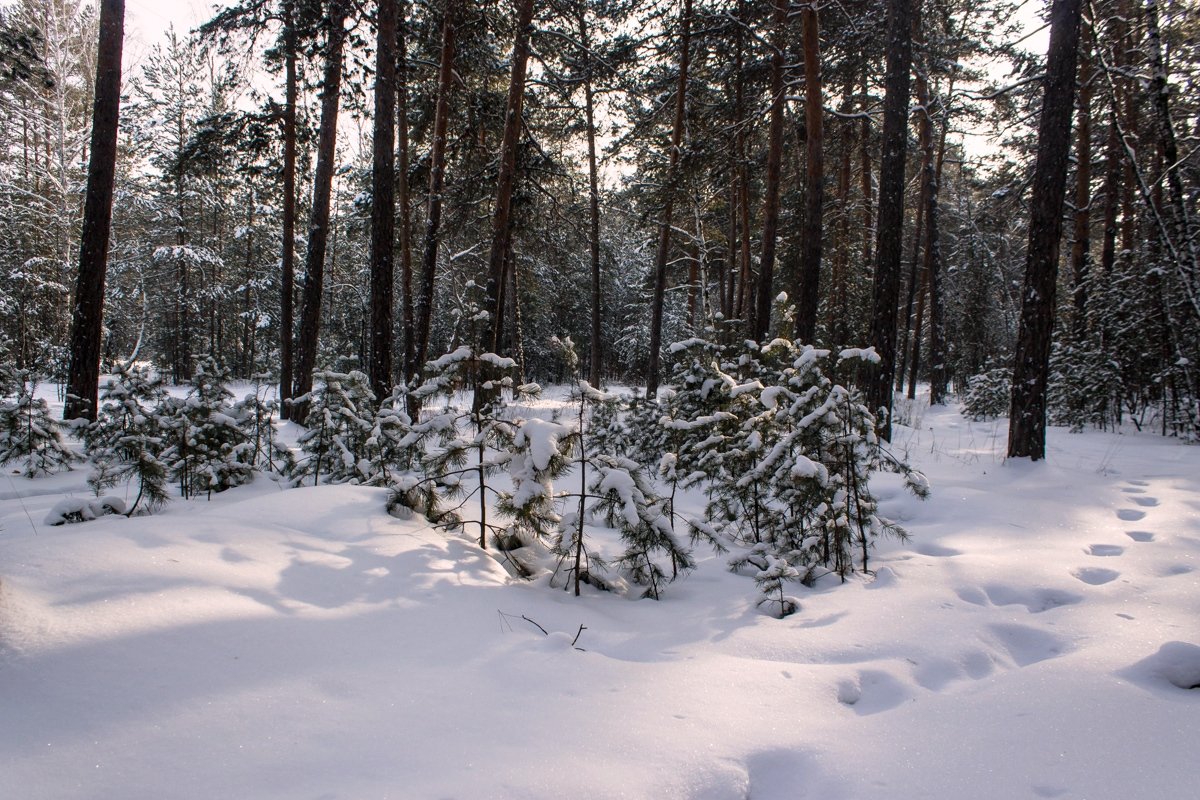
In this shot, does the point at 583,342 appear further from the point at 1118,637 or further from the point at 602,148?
the point at 1118,637

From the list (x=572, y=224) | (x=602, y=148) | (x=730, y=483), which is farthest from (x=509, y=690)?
(x=602, y=148)

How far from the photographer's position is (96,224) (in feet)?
25.7

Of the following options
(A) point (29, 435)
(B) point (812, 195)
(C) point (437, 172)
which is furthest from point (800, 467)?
(C) point (437, 172)

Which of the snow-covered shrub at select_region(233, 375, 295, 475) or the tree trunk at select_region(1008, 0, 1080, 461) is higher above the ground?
the tree trunk at select_region(1008, 0, 1080, 461)

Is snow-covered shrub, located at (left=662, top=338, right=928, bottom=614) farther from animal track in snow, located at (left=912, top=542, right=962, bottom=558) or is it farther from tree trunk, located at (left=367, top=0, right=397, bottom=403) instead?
tree trunk, located at (left=367, top=0, right=397, bottom=403)

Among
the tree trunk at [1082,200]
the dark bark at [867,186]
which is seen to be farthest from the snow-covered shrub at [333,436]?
→ the dark bark at [867,186]

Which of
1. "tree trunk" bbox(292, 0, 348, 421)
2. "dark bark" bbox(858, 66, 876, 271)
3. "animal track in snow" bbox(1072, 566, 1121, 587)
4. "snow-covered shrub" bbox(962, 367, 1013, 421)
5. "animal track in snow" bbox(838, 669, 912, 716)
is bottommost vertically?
"animal track in snow" bbox(838, 669, 912, 716)

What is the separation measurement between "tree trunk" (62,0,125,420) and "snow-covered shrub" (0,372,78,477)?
458mm

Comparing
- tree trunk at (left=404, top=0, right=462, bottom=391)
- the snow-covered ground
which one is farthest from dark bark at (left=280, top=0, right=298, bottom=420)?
the snow-covered ground

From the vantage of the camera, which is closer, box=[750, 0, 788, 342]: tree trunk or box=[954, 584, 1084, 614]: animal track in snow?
box=[954, 584, 1084, 614]: animal track in snow

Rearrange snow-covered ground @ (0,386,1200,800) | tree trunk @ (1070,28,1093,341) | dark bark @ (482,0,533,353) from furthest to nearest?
1. tree trunk @ (1070,28,1093,341)
2. dark bark @ (482,0,533,353)
3. snow-covered ground @ (0,386,1200,800)

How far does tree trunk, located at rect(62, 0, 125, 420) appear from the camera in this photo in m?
7.66

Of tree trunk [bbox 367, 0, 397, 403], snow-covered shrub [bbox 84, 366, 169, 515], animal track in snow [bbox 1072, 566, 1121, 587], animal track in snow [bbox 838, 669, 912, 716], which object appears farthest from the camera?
tree trunk [bbox 367, 0, 397, 403]

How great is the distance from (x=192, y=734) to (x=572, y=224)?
505 inches
